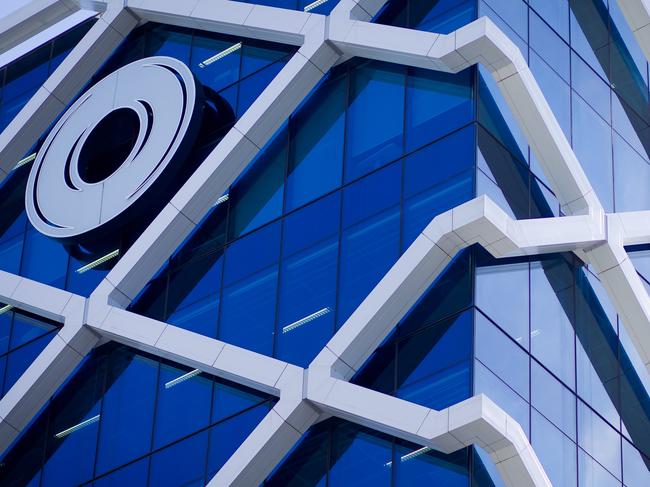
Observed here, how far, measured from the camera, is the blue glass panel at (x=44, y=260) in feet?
165

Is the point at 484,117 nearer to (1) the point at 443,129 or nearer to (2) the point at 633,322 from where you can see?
(1) the point at 443,129

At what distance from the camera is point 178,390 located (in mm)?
45312

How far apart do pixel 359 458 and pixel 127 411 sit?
7981 millimetres

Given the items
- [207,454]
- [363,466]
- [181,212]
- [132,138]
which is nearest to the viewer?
[363,466]

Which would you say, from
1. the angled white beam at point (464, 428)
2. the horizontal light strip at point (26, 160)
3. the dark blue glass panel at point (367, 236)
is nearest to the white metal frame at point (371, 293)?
the angled white beam at point (464, 428)

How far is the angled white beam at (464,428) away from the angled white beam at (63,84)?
56.6 feet

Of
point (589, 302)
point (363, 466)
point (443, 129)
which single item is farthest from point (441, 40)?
point (363, 466)

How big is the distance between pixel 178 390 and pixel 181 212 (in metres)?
4.62

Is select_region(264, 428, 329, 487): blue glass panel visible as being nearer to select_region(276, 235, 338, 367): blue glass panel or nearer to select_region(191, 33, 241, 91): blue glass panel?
select_region(276, 235, 338, 367): blue glass panel

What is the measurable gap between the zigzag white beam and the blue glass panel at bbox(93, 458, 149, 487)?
1590cm

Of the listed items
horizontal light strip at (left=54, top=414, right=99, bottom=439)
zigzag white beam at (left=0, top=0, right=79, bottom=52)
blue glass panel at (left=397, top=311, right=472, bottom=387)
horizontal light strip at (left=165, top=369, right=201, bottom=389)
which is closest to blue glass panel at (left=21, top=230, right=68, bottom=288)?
horizontal light strip at (left=54, top=414, right=99, bottom=439)

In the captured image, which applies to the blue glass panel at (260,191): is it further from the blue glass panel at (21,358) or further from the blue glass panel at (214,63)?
the blue glass panel at (21,358)

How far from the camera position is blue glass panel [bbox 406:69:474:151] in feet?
141

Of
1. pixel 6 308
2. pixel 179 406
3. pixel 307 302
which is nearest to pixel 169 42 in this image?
pixel 6 308
